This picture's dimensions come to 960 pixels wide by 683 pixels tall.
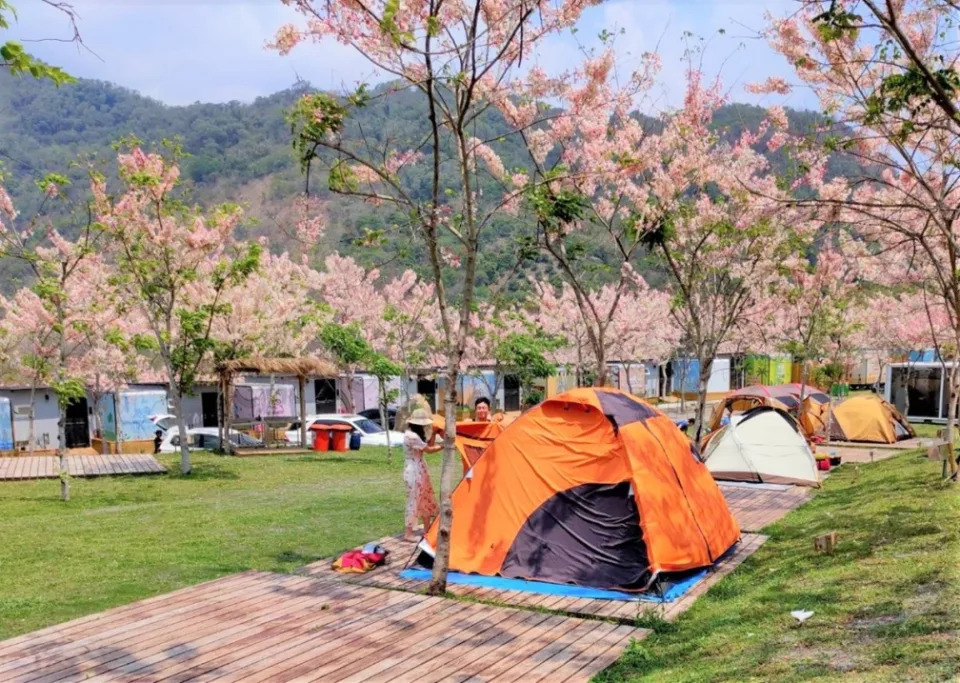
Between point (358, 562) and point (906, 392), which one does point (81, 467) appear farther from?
point (906, 392)

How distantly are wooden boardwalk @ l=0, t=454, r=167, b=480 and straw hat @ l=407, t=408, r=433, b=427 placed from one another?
989 centimetres

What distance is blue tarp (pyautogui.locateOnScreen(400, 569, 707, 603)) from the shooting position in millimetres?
7145

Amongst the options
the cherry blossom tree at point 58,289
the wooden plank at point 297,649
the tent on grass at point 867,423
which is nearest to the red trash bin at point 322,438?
the cherry blossom tree at point 58,289

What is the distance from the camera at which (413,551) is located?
8828mm

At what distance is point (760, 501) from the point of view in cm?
1261

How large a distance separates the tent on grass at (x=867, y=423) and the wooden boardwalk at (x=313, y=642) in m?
18.3

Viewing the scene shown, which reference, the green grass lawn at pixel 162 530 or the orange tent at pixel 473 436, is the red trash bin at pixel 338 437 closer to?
the green grass lawn at pixel 162 530

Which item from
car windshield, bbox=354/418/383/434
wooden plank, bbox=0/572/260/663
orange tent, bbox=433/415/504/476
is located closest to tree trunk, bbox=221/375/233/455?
car windshield, bbox=354/418/383/434

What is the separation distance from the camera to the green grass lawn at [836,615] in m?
4.65

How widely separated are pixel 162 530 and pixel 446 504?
5.03 meters

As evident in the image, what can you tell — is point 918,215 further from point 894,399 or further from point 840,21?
point 894,399

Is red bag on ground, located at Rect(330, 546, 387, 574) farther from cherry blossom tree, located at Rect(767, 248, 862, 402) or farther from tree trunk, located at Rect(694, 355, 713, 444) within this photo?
cherry blossom tree, located at Rect(767, 248, 862, 402)

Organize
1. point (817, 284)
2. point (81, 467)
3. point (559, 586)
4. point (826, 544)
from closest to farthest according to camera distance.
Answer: point (559, 586), point (826, 544), point (81, 467), point (817, 284)

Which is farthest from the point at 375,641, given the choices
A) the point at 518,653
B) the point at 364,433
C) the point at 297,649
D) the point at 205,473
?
the point at 364,433
